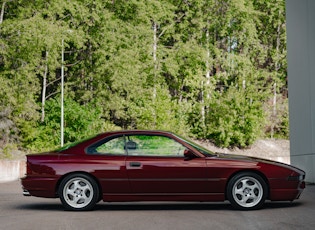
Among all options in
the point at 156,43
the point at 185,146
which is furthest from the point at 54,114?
the point at 185,146

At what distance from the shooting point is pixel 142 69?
46125 millimetres

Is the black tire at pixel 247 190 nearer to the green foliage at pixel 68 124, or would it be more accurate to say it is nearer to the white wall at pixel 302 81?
the white wall at pixel 302 81

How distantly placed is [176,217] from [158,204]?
98.2 inches

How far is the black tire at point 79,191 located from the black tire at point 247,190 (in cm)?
221

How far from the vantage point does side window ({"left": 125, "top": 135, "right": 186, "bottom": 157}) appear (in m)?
11.8

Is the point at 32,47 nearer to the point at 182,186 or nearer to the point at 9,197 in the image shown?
the point at 9,197

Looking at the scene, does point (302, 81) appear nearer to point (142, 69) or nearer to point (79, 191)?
point (79, 191)

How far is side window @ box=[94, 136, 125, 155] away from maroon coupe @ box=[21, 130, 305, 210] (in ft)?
0.52

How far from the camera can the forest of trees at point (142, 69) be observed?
39.8 metres

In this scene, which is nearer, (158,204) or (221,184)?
(221,184)

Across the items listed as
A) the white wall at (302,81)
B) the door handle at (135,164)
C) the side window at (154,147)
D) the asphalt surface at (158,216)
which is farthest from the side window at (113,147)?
the white wall at (302,81)

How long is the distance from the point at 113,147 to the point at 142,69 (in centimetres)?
3434

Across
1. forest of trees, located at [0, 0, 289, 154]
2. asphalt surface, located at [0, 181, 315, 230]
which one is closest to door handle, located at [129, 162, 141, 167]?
asphalt surface, located at [0, 181, 315, 230]

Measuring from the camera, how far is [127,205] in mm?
13031
